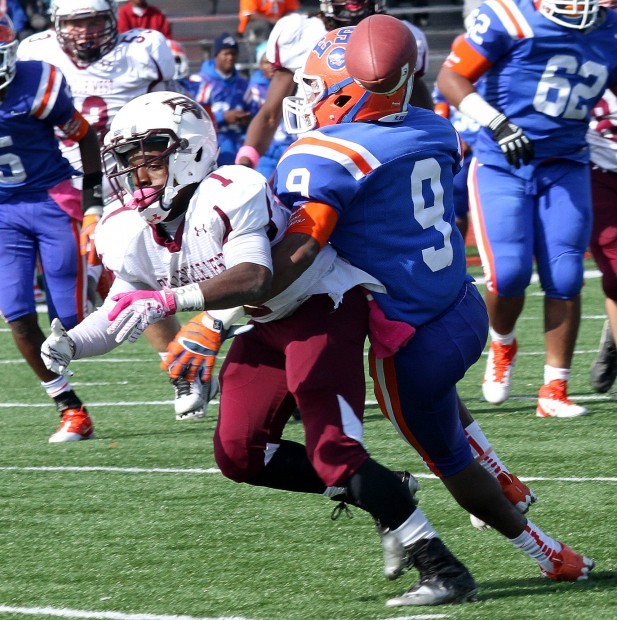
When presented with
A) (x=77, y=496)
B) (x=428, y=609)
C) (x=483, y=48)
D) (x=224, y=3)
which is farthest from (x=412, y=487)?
(x=224, y=3)

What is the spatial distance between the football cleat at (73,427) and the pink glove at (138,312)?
2.70 m

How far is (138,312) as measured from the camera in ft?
10.3

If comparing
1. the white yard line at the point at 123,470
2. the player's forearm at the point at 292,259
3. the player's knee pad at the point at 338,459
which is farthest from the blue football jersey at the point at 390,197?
the white yard line at the point at 123,470

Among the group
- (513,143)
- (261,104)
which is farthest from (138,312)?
(261,104)

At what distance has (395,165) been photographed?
11.0ft

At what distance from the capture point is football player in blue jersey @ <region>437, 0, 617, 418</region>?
5617 millimetres

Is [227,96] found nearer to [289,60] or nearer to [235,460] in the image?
[289,60]

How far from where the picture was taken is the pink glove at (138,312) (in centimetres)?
315

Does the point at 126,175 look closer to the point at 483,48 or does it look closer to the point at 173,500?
the point at 173,500

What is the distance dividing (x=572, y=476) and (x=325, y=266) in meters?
1.75

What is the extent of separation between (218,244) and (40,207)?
9.07 ft

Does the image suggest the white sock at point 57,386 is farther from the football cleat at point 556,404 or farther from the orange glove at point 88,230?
the football cleat at point 556,404

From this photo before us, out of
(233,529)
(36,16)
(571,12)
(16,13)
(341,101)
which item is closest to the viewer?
(341,101)

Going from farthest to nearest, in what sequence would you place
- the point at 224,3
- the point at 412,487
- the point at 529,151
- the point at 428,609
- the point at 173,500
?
1. the point at 224,3
2. the point at 529,151
3. the point at 173,500
4. the point at 412,487
5. the point at 428,609
